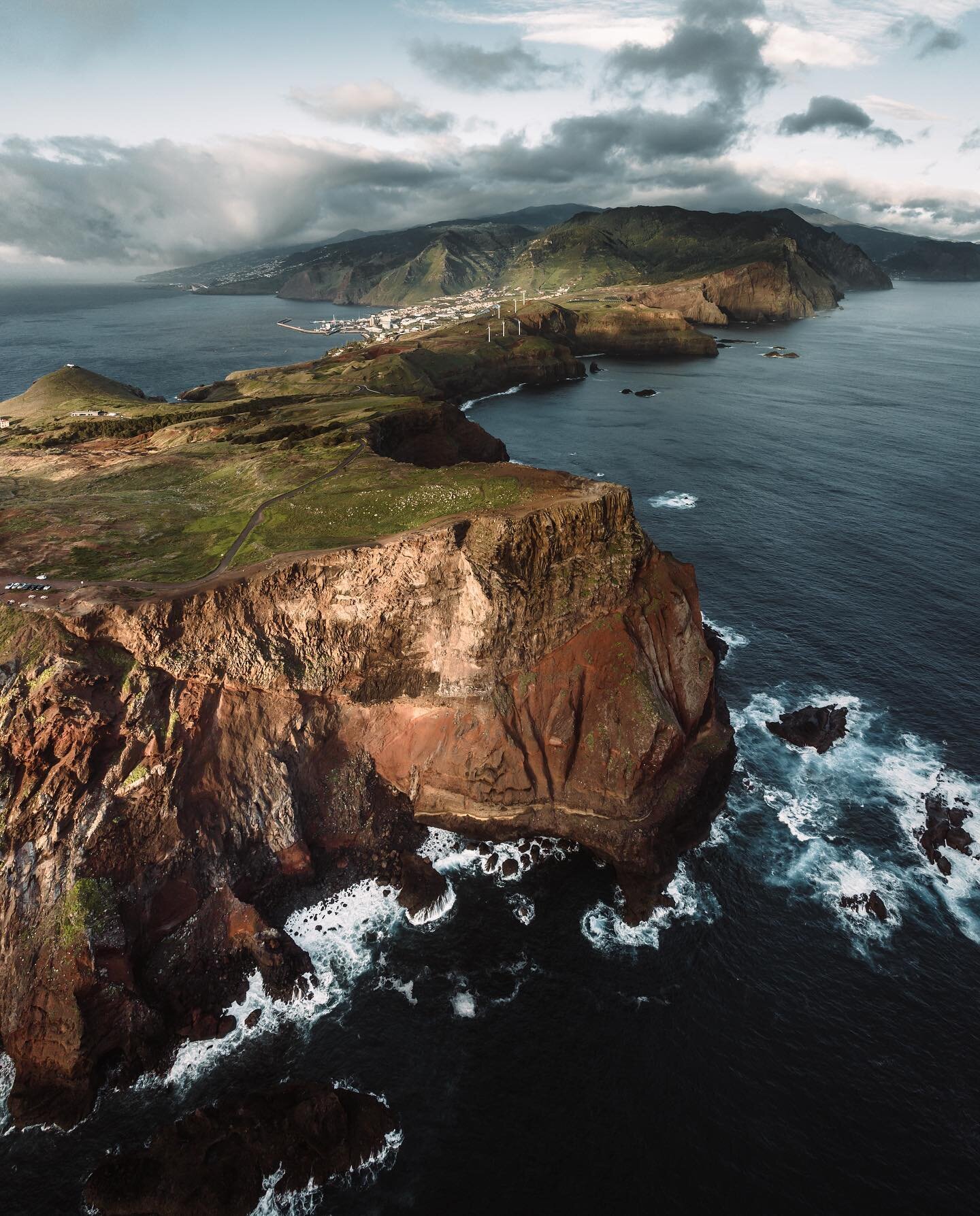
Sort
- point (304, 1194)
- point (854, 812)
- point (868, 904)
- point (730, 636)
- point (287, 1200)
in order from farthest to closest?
point (730, 636)
point (854, 812)
point (868, 904)
point (304, 1194)
point (287, 1200)

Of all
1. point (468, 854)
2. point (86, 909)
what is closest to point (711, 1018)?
point (468, 854)

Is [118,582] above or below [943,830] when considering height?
above

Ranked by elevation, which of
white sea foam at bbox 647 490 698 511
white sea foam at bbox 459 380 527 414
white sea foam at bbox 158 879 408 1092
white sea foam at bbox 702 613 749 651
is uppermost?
white sea foam at bbox 459 380 527 414

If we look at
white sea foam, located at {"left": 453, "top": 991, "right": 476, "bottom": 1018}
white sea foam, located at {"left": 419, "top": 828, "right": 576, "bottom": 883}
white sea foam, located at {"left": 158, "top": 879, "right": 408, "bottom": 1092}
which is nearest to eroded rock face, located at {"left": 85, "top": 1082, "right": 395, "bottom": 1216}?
white sea foam, located at {"left": 158, "top": 879, "right": 408, "bottom": 1092}

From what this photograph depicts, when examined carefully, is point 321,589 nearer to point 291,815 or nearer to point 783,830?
point 291,815

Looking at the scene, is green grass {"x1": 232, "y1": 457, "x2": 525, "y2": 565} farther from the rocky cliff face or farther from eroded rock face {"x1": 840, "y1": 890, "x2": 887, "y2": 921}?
eroded rock face {"x1": 840, "y1": 890, "x2": 887, "y2": 921}

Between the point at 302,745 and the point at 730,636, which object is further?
the point at 730,636

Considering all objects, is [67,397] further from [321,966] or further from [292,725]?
[321,966]
